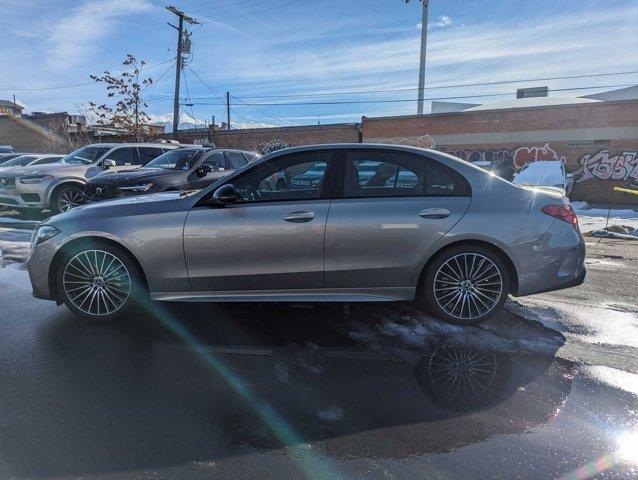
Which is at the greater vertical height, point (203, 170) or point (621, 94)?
point (621, 94)

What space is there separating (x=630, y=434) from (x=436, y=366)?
1.27m

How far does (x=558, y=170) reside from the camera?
17375mm

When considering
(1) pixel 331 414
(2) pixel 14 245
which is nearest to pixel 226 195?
(1) pixel 331 414

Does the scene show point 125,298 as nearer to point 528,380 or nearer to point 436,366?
point 436,366

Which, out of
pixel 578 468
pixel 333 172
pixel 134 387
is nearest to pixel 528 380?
pixel 578 468

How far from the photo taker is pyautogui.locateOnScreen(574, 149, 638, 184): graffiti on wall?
20.2 metres

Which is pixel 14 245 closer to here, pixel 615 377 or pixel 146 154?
pixel 146 154

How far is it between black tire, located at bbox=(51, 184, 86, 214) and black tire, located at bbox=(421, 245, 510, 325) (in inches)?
355

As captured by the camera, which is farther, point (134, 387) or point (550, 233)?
point (550, 233)

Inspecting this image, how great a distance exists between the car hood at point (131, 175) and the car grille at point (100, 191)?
111mm

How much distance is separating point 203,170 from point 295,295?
19.2ft

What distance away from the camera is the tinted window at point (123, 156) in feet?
39.5

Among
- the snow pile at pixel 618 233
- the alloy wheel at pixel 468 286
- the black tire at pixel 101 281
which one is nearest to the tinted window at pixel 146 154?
the black tire at pixel 101 281

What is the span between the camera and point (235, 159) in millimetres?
10891
